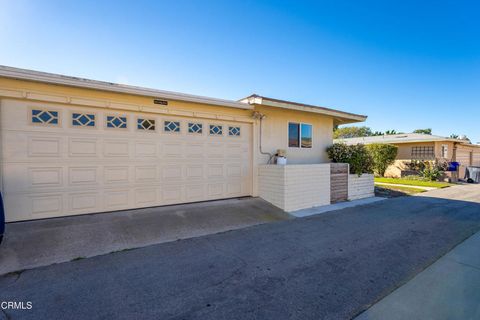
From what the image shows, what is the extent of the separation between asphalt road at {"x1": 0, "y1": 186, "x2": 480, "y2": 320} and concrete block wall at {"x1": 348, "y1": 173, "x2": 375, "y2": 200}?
344cm

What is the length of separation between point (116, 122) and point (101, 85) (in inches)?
36.5

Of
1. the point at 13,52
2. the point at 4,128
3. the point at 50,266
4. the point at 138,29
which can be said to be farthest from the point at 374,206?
the point at 13,52

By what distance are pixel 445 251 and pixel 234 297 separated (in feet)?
13.2

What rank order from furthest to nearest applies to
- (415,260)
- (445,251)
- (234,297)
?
(445,251) < (415,260) < (234,297)

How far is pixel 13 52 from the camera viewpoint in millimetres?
4969

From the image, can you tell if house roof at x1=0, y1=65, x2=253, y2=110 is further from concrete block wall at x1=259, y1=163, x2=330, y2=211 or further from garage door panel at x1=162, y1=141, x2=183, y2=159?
concrete block wall at x1=259, y1=163, x2=330, y2=211

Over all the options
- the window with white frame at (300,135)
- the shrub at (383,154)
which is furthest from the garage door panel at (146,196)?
the shrub at (383,154)

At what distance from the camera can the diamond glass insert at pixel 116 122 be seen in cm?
→ 540

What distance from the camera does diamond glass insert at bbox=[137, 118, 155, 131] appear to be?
18.9 feet

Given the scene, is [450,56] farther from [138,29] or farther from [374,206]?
[138,29]

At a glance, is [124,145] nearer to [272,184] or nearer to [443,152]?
[272,184]

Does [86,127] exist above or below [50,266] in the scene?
above

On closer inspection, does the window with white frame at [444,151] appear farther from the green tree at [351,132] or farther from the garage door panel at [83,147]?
the green tree at [351,132]

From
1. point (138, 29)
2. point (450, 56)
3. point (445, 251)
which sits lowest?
point (445, 251)
